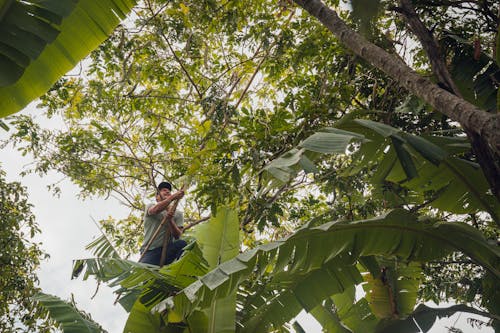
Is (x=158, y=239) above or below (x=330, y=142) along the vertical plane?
above

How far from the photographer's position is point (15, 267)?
21.5 ft

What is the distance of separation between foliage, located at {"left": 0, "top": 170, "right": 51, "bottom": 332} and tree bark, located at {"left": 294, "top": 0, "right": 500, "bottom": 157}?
5203 mm

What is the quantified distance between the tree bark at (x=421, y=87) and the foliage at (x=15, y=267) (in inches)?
205

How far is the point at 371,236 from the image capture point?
128 inches

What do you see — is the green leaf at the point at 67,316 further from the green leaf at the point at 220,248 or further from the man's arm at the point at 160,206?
the man's arm at the point at 160,206

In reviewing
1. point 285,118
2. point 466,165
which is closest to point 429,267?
point 466,165

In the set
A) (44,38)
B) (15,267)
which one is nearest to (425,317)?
(44,38)

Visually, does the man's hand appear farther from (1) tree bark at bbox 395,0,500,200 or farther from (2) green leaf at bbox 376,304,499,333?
(1) tree bark at bbox 395,0,500,200

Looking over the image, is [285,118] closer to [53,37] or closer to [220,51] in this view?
[53,37]

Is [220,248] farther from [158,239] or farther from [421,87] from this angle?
[421,87]

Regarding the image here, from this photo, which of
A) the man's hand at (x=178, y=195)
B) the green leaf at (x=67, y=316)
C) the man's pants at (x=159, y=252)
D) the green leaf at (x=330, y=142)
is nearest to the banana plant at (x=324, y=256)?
the green leaf at (x=67, y=316)

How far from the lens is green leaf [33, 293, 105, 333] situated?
3.13 m

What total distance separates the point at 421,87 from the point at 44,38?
79.5 inches

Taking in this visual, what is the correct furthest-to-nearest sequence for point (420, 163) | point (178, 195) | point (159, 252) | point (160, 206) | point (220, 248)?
point (159, 252) → point (160, 206) → point (178, 195) → point (220, 248) → point (420, 163)
